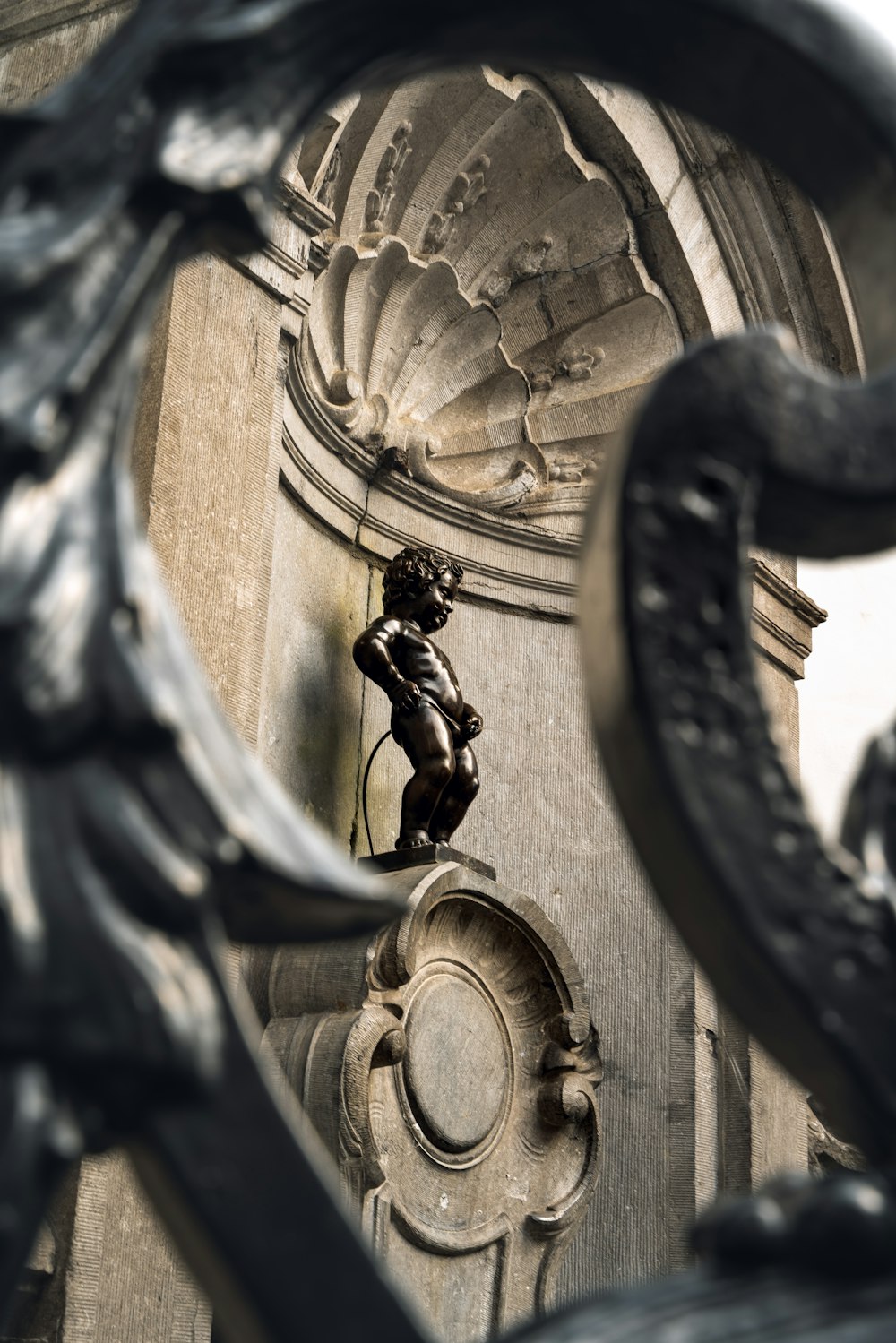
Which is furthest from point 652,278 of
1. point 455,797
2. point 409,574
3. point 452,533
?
point 455,797

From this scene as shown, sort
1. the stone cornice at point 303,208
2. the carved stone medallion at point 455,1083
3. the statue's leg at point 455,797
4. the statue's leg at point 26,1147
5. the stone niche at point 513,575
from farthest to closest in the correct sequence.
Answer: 1. the statue's leg at point 455,797
2. the stone niche at point 513,575
3. the stone cornice at point 303,208
4. the carved stone medallion at point 455,1083
5. the statue's leg at point 26,1147

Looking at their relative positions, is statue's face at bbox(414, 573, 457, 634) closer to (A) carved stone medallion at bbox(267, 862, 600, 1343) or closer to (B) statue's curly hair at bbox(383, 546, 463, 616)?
(B) statue's curly hair at bbox(383, 546, 463, 616)

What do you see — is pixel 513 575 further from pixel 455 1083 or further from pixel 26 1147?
pixel 26 1147

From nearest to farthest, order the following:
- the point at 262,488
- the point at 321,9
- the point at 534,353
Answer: the point at 321,9, the point at 262,488, the point at 534,353

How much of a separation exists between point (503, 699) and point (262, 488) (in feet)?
4.87

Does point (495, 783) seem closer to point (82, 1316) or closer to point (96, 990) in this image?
point (82, 1316)

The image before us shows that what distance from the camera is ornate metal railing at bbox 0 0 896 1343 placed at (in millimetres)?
364

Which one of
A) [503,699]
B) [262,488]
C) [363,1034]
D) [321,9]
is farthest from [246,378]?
[321,9]

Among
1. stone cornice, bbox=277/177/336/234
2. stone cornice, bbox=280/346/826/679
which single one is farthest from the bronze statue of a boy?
stone cornice, bbox=277/177/336/234

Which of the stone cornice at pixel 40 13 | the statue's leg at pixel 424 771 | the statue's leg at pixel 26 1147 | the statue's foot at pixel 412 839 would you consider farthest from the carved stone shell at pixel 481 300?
the statue's leg at pixel 26 1147

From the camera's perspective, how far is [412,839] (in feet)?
11.9

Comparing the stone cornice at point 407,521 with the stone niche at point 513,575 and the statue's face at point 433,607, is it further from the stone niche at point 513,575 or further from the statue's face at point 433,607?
the statue's face at point 433,607

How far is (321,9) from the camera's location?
458 mm

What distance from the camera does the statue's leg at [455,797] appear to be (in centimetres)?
373
